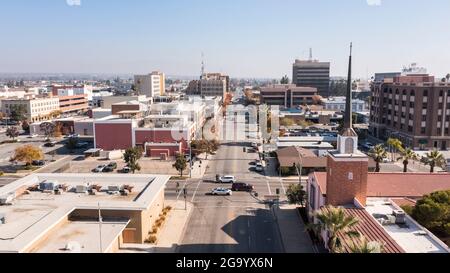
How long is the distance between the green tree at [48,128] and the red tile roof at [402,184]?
6095cm

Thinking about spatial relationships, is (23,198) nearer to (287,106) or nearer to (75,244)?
(75,244)

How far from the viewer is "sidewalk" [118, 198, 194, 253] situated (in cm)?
2589

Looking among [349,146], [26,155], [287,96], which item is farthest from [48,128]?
[287,96]

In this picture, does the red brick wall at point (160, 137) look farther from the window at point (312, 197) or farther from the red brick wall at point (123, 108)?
the window at point (312, 197)

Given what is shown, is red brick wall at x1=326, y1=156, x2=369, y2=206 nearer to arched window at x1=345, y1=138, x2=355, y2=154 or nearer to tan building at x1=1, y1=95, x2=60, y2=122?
arched window at x1=345, y1=138, x2=355, y2=154

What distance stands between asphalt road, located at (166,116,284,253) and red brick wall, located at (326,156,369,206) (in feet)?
16.9

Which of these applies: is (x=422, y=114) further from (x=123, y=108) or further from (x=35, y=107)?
(x=35, y=107)

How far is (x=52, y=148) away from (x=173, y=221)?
4306 cm

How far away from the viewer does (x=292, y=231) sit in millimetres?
29578

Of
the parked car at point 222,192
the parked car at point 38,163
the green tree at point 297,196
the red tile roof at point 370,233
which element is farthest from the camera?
the parked car at point 38,163

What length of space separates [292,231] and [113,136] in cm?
3952

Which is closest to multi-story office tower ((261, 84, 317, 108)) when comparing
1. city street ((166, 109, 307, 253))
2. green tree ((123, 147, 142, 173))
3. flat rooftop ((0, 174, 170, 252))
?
city street ((166, 109, 307, 253))

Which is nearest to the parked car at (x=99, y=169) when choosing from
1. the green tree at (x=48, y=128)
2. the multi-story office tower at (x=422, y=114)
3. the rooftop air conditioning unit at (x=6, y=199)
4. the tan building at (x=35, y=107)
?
the rooftop air conditioning unit at (x=6, y=199)

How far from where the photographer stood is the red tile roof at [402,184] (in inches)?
1174
